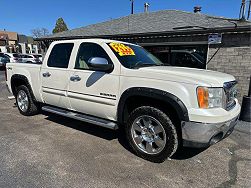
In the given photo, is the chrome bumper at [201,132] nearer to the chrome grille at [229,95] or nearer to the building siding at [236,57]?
the chrome grille at [229,95]

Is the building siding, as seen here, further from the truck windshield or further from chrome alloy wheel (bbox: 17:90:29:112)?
chrome alloy wheel (bbox: 17:90:29:112)

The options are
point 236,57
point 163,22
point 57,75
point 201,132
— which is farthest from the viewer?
point 163,22

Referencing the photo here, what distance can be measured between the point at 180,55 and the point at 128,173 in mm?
6546

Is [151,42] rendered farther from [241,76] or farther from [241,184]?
[241,184]

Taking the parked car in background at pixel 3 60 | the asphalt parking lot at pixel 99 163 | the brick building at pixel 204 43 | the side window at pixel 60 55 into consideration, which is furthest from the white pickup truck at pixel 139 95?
the parked car in background at pixel 3 60

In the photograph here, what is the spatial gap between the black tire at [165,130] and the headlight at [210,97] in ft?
1.86

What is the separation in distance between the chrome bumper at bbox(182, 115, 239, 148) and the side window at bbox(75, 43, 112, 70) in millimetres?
1997

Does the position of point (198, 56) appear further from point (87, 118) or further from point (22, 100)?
point (22, 100)

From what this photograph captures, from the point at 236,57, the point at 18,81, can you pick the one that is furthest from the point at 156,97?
the point at 236,57

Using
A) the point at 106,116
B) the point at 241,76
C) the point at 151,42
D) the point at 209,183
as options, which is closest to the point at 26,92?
the point at 106,116

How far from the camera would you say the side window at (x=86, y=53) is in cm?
404

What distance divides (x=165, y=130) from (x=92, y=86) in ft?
5.08

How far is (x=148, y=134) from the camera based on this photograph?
3.51 metres

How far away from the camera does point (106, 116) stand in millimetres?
3908
